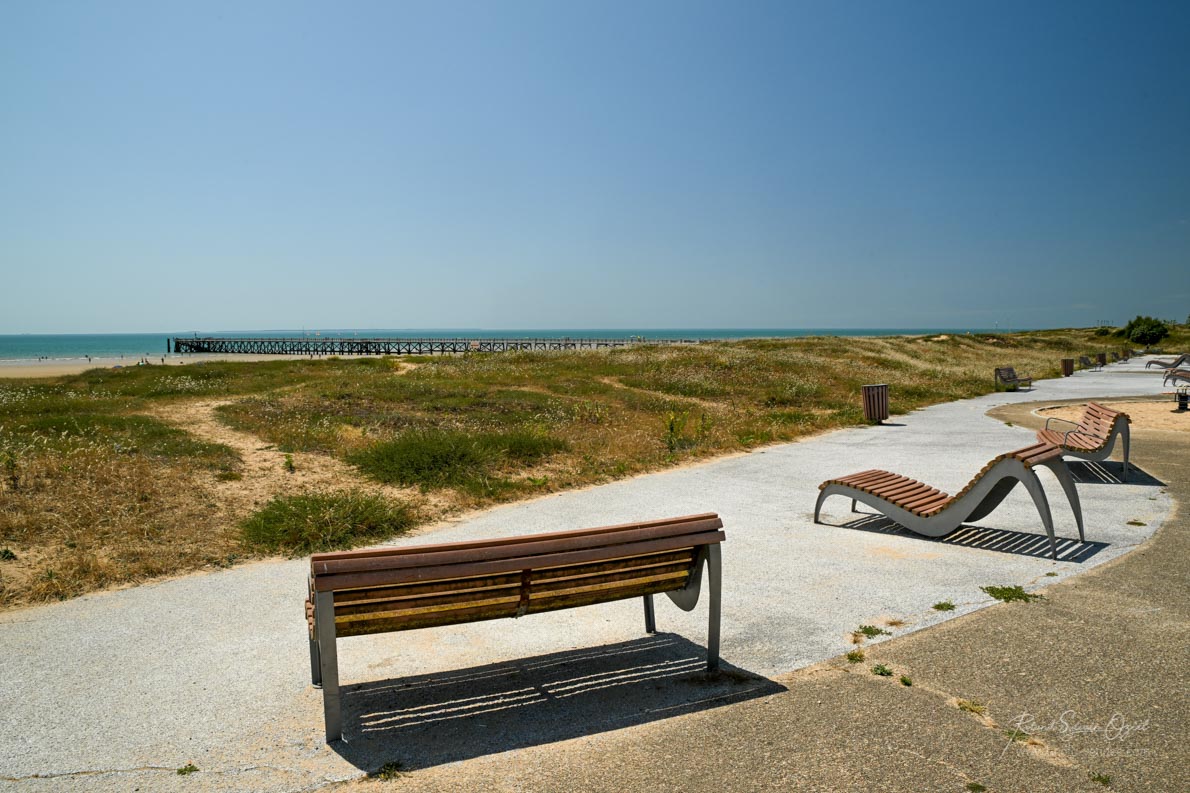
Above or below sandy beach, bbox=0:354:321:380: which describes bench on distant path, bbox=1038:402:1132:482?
below

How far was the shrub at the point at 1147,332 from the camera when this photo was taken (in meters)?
63.5

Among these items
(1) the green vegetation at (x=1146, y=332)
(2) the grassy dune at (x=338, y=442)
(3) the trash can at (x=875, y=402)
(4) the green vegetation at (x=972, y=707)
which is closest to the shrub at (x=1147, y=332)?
(1) the green vegetation at (x=1146, y=332)

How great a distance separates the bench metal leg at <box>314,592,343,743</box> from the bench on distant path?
9.89m

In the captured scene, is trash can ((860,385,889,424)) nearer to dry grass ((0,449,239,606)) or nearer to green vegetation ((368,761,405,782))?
dry grass ((0,449,239,606))

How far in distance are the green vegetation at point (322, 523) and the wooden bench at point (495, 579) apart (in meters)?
3.24

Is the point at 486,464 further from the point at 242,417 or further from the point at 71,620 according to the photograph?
the point at 242,417

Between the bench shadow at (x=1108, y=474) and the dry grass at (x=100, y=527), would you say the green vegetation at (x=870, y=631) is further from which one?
the bench shadow at (x=1108, y=474)

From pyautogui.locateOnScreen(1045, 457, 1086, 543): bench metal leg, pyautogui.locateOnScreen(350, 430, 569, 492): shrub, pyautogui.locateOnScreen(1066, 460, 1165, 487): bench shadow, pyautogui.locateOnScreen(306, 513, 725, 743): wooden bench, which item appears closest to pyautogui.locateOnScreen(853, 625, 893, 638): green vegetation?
pyautogui.locateOnScreen(306, 513, 725, 743): wooden bench

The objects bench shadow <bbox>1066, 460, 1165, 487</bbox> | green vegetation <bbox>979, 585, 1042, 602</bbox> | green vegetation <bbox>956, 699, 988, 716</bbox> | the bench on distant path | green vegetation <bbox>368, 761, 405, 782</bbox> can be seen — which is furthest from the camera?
the bench on distant path

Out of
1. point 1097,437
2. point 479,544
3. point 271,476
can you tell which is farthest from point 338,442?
point 1097,437

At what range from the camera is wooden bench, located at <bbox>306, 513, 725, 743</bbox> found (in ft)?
11.3

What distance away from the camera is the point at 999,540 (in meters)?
7.15

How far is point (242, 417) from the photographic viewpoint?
15.4m

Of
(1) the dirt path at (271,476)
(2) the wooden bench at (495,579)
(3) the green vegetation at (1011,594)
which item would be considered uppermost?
(2) the wooden bench at (495,579)
